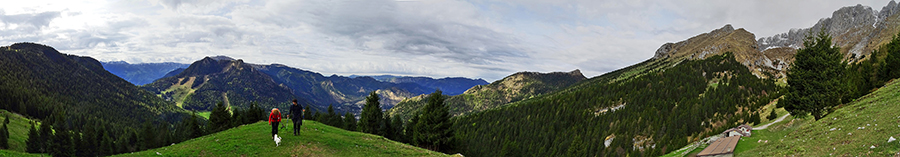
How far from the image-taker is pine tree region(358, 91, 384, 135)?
7081 centimetres

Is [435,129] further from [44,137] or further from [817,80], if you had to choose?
[44,137]

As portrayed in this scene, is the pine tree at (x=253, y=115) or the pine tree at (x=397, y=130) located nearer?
the pine tree at (x=397, y=130)

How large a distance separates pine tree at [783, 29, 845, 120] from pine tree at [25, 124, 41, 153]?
160m

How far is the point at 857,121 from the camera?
28.5 m

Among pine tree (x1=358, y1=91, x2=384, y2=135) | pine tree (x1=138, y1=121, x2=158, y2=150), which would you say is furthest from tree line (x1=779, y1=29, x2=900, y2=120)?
pine tree (x1=138, y1=121, x2=158, y2=150)

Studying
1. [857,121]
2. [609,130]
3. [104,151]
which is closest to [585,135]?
[609,130]

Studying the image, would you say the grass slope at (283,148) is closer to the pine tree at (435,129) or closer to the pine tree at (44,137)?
the pine tree at (435,129)

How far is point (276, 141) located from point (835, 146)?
125ft

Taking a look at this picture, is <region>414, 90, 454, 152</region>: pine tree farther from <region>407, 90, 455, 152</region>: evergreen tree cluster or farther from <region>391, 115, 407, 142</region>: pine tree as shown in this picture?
<region>391, 115, 407, 142</region>: pine tree

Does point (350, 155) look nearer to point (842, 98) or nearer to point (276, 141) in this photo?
point (276, 141)

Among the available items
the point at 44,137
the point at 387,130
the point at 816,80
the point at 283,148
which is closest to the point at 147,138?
the point at 44,137

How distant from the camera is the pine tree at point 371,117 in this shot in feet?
232

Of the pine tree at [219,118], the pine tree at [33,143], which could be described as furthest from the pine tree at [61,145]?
the pine tree at [219,118]

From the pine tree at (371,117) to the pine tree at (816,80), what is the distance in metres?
64.6
